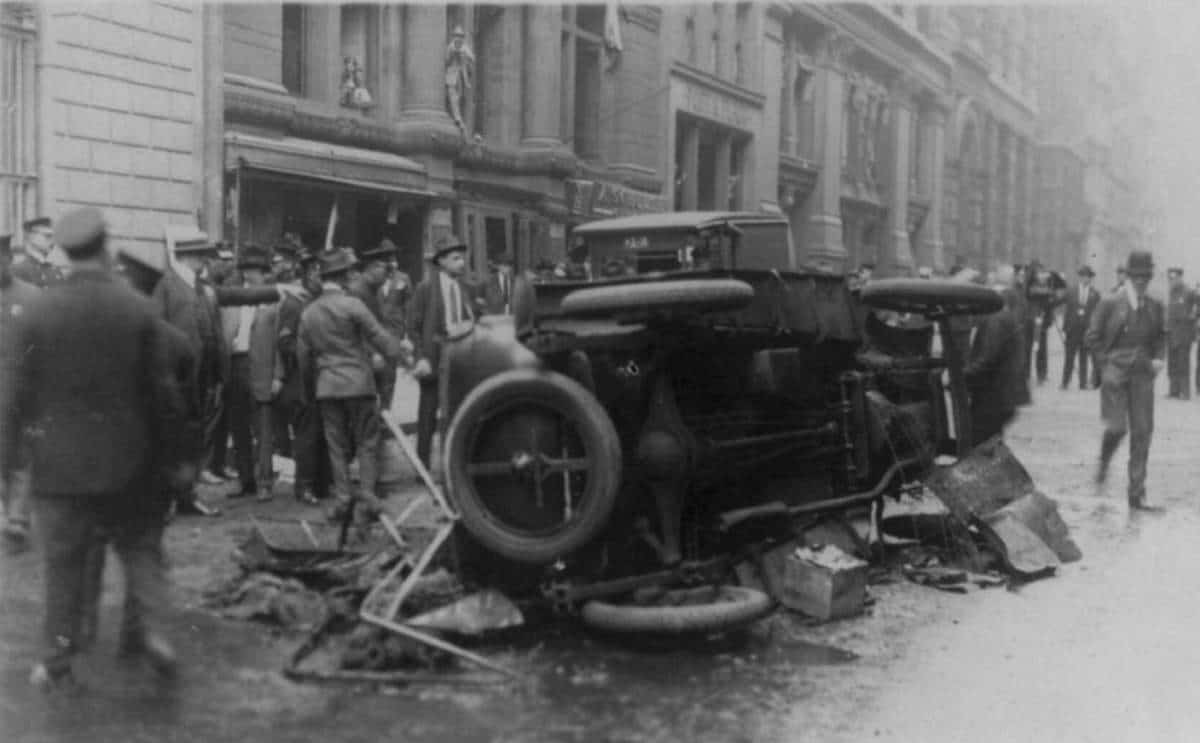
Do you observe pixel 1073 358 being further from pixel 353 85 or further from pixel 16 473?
pixel 16 473

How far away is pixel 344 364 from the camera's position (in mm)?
9289

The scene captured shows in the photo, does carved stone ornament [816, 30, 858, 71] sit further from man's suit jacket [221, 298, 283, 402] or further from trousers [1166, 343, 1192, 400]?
man's suit jacket [221, 298, 283, 402]

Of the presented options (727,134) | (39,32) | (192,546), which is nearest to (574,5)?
(727,134)

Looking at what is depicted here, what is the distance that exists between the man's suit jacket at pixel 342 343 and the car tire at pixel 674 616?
356cm

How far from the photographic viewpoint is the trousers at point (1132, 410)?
10.6 metres

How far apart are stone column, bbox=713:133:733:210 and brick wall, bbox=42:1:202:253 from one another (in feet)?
57.0

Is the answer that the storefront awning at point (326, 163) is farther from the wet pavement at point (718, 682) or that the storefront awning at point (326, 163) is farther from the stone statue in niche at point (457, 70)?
the wet pavement at point (718, 682)

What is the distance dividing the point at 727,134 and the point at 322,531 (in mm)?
24373

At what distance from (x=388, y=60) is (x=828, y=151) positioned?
19.9m

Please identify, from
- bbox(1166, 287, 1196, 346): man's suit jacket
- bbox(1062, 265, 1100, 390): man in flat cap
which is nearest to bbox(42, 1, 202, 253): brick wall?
bbox(1062, 265, 1100, 390): man in flat cap

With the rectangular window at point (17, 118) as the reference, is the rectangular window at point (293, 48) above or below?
above

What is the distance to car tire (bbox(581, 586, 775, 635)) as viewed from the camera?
5988 mm

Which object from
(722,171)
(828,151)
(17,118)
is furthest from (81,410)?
(828,151)

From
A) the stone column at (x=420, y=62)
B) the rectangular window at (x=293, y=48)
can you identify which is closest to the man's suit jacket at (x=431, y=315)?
the rectangular window at (x=293, y=48)
